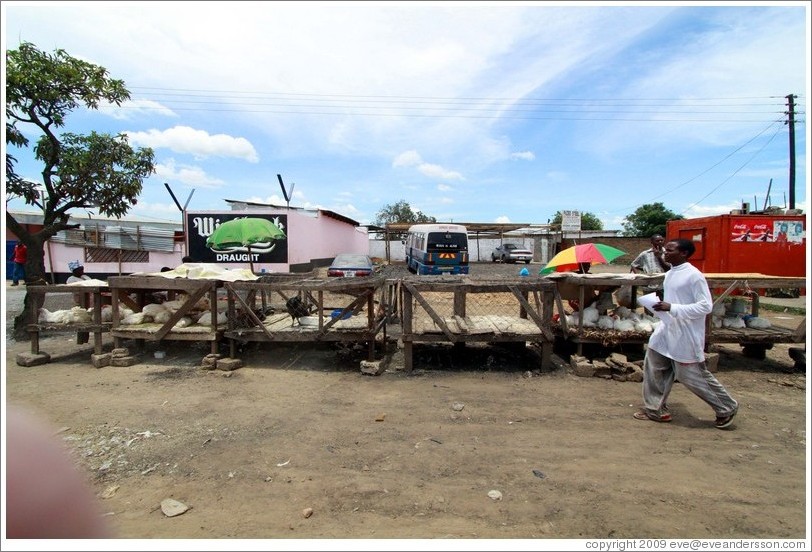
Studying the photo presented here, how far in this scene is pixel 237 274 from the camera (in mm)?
7039

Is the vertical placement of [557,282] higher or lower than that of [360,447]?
higher

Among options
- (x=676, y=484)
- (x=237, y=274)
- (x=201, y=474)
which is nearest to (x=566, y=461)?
(x=676, y=484)

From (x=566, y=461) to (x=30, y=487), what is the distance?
12.1 ft

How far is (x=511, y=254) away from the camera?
31.4 metres

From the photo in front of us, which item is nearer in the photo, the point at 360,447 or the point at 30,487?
the point at 30,487

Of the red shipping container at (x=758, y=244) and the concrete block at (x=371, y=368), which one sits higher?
the red shipping container at (x=758, y=244)

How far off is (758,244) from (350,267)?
13.6 m

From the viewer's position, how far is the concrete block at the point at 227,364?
6375 mm

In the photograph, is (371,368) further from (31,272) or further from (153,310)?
(31,272)

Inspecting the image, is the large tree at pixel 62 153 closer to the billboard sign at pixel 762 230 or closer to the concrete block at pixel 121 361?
the concrete block at pixel 121 361

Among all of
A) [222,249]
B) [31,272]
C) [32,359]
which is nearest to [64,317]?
[32,359]

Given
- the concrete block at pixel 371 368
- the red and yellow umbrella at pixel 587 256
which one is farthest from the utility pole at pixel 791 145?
the concrete block at pixel 371 368

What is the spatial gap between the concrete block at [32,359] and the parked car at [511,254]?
28136 millimetres

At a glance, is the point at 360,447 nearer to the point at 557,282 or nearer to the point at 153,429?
the point at 153,429
